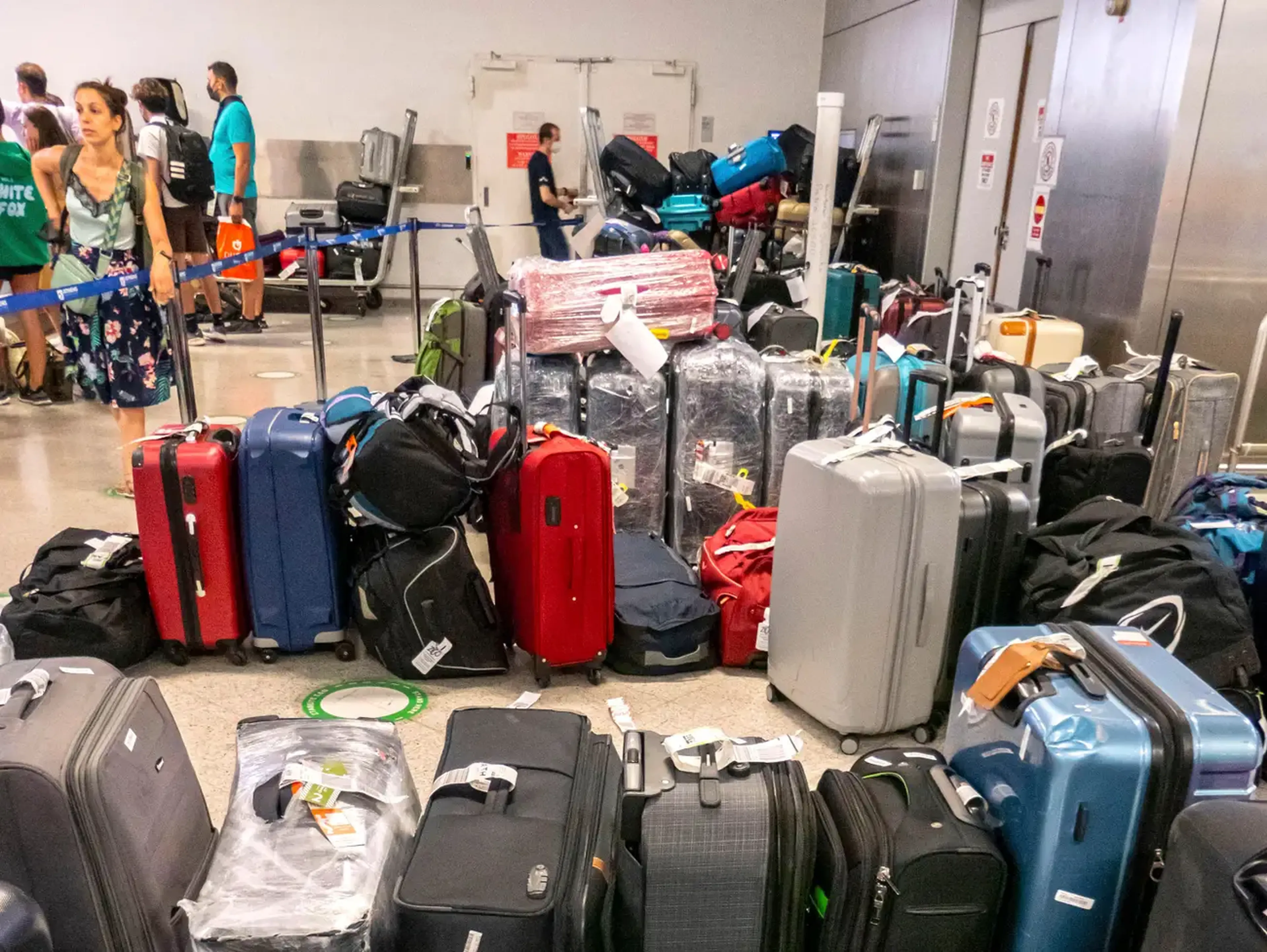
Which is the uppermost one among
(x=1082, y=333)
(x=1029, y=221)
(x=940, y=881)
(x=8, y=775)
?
(x=1029, y=221)

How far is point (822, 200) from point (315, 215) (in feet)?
17.5

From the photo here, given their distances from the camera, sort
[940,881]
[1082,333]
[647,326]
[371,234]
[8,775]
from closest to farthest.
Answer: [8,775] < [940,881] < [647,326] < [1082,333] < [371,234]

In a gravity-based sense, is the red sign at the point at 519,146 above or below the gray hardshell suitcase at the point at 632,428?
above

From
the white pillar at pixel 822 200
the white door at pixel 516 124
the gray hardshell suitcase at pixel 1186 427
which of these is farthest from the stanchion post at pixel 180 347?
the white door at pixel 516 124

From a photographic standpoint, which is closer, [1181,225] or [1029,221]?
[1181,225]

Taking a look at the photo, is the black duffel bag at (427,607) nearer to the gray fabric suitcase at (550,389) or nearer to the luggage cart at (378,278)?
the gray fabric suitcase at (550,389)

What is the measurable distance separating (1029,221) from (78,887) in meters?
5.44

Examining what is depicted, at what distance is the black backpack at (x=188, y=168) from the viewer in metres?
5.98

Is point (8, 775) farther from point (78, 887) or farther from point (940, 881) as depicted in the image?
point (940, 881)

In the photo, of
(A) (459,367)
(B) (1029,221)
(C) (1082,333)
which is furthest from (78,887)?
(B) (1029,221)

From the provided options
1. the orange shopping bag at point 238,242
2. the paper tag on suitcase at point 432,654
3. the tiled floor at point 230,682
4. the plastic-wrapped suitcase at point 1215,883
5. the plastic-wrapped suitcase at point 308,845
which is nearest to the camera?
the plastic-wrapped suitcase at point 1215,883

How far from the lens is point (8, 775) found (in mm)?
1399

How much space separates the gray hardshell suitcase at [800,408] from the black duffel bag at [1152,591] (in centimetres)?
108

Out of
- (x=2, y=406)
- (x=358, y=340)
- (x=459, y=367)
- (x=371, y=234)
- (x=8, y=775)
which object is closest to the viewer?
(x=8, y=775)
